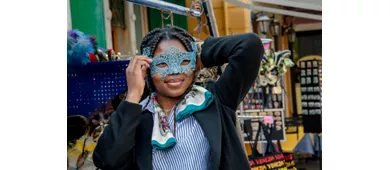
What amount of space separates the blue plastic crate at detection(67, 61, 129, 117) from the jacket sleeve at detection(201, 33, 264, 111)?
2.00 ft

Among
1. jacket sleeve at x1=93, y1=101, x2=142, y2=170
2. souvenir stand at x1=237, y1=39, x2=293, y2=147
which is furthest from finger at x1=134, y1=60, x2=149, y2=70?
souvenir stand at x1=237, y1=39, x2=293, y2=147

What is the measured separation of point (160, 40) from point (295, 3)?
9.41 feet

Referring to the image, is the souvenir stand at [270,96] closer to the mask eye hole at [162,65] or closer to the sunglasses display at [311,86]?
the sunglasses display at [311,86]

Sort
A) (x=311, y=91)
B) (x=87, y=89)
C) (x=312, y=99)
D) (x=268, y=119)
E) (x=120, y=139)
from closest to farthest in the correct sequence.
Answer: (x=120, y=139), (x=87, y=89), (x=268, y=119), (x=312, y=99), (x=311, y=91)

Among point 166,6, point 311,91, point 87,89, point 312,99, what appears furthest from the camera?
point 311,91

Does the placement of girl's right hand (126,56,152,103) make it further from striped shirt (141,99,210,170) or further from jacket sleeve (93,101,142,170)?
striped shirt (141,99,210,170)

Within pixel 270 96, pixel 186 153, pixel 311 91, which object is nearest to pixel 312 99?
pixel 311 91

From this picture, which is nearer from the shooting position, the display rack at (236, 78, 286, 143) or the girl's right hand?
the girl's right hand

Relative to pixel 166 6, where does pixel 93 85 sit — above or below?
below

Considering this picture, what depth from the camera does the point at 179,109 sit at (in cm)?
171

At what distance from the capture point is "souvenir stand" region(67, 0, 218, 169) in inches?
86.1

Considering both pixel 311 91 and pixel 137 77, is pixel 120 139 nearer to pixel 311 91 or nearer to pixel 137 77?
pixel 137 77

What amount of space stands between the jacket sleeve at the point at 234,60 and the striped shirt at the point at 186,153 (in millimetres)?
166

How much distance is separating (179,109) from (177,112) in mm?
12
